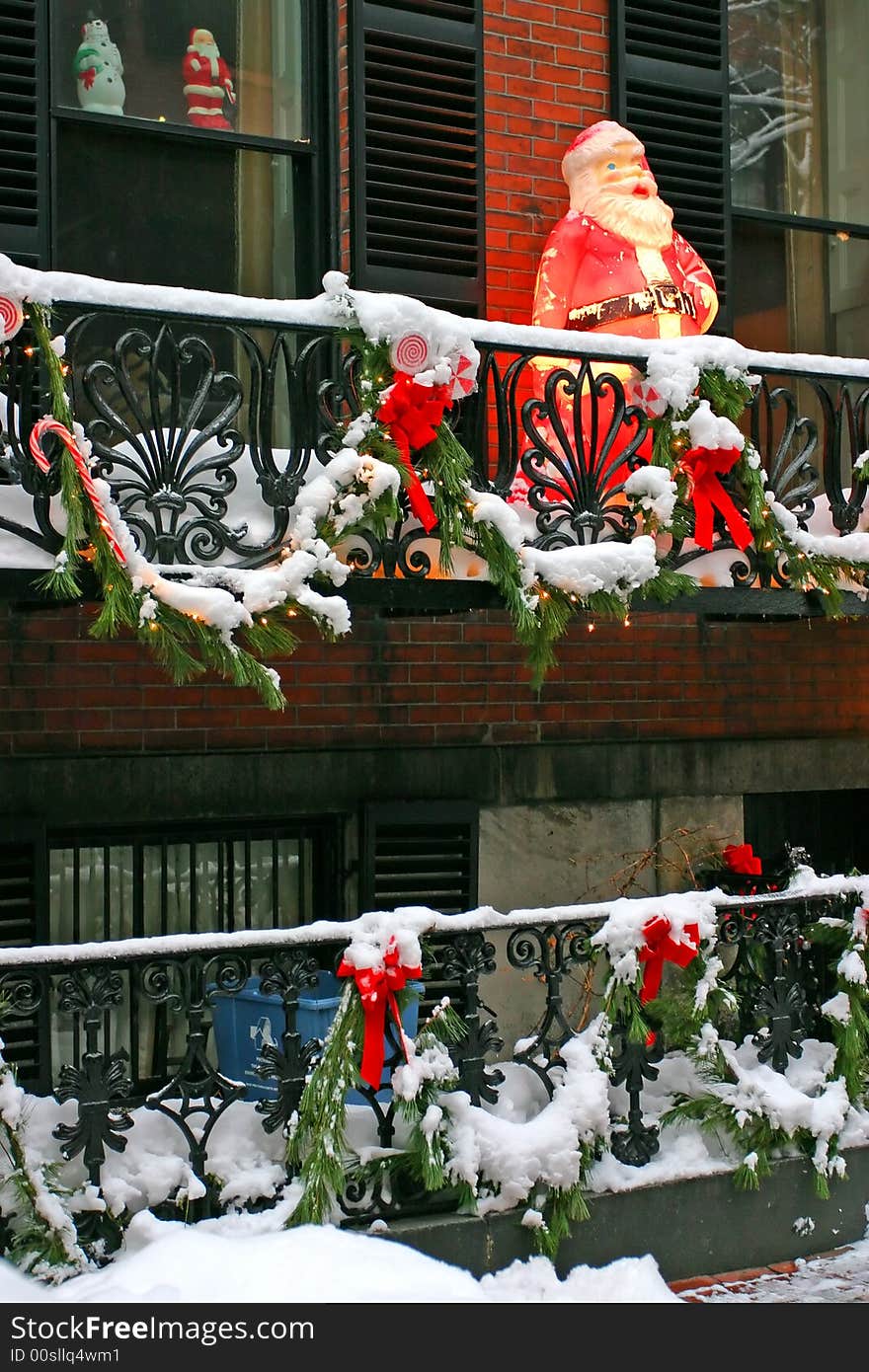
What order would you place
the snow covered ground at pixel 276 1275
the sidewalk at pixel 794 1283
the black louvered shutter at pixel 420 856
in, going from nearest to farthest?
the snow covered ground at pixel 276 1275, the sidewalk at pixel 794 1283, the black louvered shutter at pixel 420 856

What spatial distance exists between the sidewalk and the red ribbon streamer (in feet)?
3.61

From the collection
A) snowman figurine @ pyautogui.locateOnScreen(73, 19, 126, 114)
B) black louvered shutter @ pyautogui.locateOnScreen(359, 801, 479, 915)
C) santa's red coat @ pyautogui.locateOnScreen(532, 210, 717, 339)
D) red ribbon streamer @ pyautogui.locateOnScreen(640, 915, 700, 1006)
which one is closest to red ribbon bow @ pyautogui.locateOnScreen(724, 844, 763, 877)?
black louvered shutter @ pyautogui.locateOnScreen(359, 801, 479, 915)

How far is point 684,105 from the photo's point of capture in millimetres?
8547

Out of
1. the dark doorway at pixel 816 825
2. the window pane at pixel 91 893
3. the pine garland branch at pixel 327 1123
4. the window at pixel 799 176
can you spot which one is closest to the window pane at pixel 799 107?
the window at pixel 799 176

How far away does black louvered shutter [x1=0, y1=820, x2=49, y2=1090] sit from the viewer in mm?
6859

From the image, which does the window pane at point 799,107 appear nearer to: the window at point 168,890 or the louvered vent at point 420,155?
the louvered vent at point 420,155

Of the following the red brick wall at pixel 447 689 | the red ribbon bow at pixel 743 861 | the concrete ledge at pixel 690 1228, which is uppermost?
the red brick wall at pixel 447 689

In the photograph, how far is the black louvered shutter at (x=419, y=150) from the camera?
765 centimetres

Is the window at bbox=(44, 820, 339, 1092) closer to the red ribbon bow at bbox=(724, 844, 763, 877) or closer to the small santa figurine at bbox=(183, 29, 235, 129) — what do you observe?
the red ribbon bow at bbox=(724, 844, 763, 877)

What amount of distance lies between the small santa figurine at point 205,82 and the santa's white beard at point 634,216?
176cm

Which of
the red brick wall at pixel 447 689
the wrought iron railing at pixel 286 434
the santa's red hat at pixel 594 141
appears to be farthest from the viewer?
the santa's red hat at pixel 594 141

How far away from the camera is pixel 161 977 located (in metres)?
5.71

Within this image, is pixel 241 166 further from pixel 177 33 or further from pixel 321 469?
pixel 321 469
